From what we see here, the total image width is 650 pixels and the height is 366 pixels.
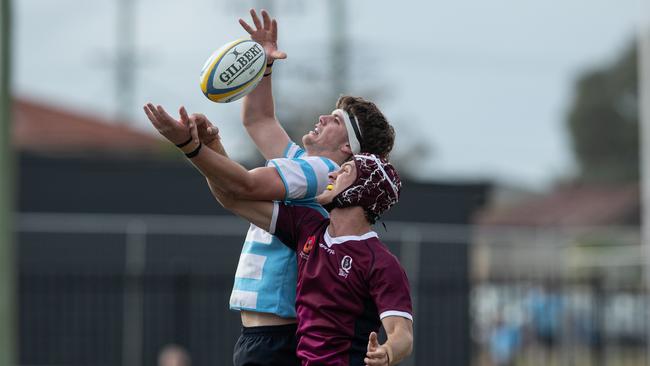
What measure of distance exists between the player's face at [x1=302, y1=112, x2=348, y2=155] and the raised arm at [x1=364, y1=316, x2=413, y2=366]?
960 millimetres

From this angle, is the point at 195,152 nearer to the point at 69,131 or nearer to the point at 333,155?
the point at 333,155

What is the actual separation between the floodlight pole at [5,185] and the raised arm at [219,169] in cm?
319

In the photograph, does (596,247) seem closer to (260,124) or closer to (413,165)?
(413,165)

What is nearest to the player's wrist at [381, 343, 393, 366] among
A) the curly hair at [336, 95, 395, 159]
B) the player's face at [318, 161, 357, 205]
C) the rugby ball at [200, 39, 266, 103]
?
the player's face at [318, 161, 357, 205]

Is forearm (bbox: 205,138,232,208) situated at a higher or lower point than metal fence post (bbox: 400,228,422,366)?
higher

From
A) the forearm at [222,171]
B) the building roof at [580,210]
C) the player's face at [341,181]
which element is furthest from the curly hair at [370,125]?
the building roof at [580,210]

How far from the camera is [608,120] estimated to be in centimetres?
7288

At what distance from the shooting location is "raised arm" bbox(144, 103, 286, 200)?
5.31 m

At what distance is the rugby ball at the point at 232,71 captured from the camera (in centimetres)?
566

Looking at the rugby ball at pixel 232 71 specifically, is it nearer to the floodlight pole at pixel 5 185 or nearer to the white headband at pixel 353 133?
the white headband at pixel 353 133

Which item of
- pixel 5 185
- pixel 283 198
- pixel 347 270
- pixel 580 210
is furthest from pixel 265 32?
pixel 580 210

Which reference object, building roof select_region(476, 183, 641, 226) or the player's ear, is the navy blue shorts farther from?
building roof select_region(476, 183, 641, 226)

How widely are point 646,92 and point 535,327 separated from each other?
11661 millimetres

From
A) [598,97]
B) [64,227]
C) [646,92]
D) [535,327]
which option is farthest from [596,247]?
[598,97]
